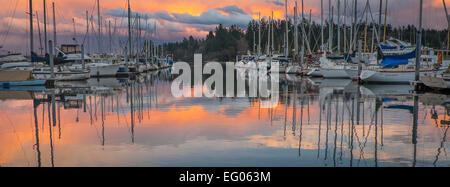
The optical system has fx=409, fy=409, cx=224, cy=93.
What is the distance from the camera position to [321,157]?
9.17 meters

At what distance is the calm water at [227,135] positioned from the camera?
9.04 m

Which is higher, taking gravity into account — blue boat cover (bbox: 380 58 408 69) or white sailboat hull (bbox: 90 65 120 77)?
blue boat cover (bbox: 380 58 408 69)

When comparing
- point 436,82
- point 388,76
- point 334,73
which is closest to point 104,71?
point 334,73

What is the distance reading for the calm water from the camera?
356 inches

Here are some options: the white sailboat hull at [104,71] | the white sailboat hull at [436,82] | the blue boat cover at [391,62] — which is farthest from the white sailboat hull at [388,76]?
the white sailboat hull at [104,71]

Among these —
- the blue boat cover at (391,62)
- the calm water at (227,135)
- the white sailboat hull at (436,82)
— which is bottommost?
the calm water at (227,135)

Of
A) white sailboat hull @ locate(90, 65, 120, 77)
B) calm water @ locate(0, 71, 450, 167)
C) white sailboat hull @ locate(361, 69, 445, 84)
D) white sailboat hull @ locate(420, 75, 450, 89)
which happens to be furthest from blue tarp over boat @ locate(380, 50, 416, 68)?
white sailboat hull @ locate(90, 65, 120, 77)

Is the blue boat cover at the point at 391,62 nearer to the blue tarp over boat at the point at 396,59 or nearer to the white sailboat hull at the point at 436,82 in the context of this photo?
the blue tarp over boat at the point at 396,59

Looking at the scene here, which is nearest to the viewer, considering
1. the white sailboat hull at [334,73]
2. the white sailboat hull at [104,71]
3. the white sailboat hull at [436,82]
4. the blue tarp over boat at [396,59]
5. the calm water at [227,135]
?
the calm water at [227,135]

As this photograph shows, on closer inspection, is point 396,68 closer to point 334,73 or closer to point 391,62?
point 391,62

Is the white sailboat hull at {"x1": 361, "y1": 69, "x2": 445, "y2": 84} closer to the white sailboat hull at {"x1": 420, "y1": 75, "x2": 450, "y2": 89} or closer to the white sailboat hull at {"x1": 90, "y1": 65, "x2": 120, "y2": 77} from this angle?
the white sailboat hull at {"x1": 420, "y1": 75, "x2": 450, "y2": 89}
